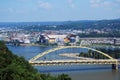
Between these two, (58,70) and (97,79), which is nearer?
(97,79)

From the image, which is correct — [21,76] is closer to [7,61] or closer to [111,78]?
[7,61]

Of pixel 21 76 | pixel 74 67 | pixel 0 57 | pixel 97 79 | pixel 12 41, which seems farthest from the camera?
pixel 12 41

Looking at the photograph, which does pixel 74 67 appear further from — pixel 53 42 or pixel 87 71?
pixel 53 42

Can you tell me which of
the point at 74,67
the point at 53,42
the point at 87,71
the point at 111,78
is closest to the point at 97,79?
the point at 111,78

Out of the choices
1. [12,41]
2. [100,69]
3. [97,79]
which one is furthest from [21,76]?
[12,41]

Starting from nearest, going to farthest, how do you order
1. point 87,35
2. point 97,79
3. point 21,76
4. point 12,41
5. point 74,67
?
point 21,76 < point 97,79 < point 74,67 < point 12,41 < point 87,35

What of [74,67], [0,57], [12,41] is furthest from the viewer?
[12,41]

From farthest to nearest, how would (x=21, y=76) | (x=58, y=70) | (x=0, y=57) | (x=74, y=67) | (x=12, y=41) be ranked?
1. (x=12, y=41)
2. (x=74, y=67)
3. (x=58, y=70)
4. (x=0, y=57)
5. (x=21, y=76)

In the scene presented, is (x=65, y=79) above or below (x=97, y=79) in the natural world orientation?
above

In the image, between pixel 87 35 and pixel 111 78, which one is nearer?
pixel 111 78

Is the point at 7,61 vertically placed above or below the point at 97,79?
above
